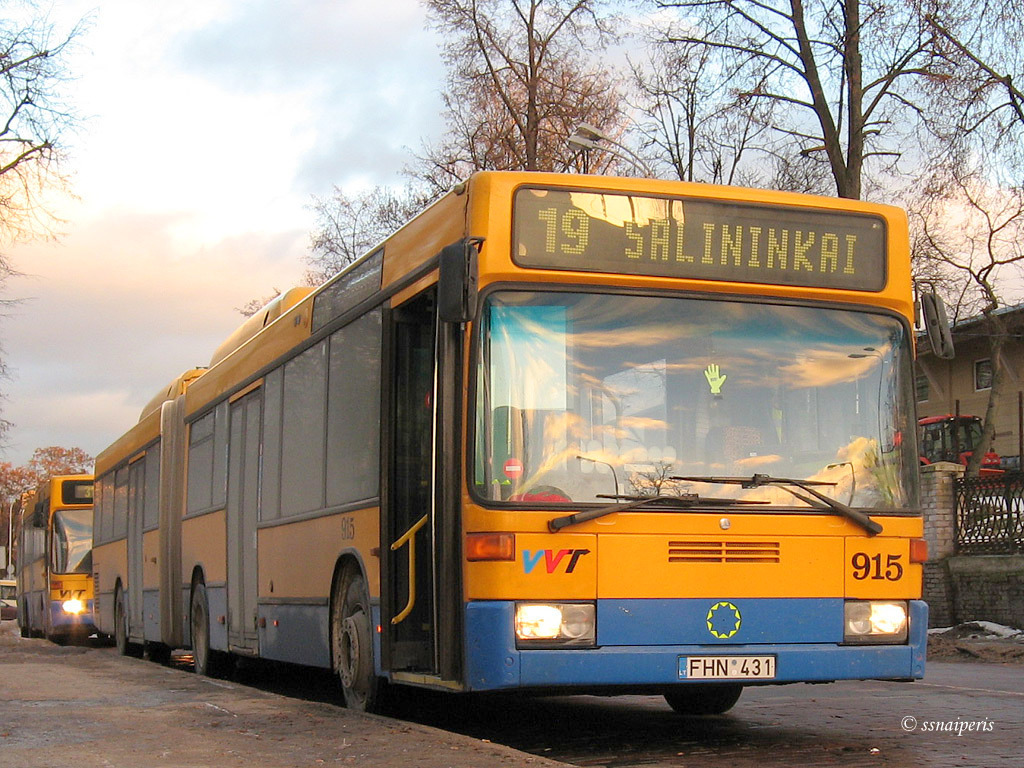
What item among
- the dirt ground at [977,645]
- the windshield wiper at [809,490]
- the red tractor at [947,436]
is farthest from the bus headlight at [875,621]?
the red tractor at [947,436]

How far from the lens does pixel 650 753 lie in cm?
855

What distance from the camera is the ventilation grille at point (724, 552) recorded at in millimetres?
8258

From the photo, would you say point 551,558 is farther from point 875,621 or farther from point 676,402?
point 875,621

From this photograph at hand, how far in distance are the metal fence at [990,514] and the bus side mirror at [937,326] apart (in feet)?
41.3

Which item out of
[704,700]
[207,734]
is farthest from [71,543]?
[207,734]

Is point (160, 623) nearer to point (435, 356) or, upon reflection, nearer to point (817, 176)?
point (435, 356)

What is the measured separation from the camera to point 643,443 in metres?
8.27

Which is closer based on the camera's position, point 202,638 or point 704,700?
point 704,700

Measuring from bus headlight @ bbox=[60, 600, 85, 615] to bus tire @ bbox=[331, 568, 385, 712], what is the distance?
22068 millimetres

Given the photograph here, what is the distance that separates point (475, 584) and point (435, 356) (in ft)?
4.57

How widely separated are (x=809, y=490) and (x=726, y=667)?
1064 millimetres

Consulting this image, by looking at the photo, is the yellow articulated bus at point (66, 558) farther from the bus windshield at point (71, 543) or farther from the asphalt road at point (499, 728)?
the asphalt road at point (499, 728)

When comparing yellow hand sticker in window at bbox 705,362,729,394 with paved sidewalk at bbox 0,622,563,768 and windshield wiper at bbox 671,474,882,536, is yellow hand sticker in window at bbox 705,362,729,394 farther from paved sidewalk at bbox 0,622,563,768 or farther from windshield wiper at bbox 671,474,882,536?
paved sidewalk at bbox 0,622,563,768

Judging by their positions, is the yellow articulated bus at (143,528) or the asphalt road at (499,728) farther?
the yellow articulated bus at (143,528)
